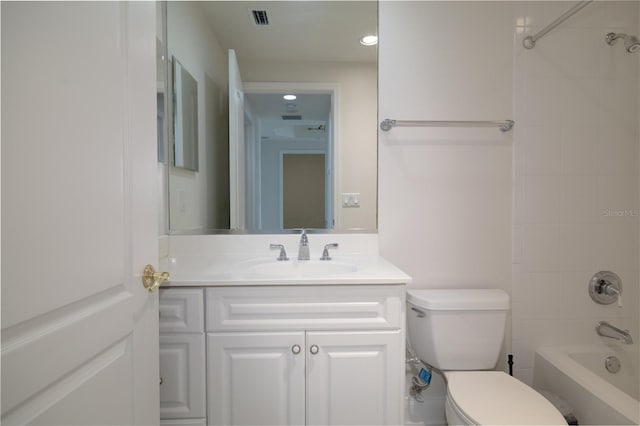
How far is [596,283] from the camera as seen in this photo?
1649mm

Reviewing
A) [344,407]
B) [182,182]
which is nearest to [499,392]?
[344,407]

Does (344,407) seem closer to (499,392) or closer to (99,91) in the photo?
(499,392)

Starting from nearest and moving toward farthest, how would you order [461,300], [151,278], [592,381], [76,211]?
[76,211] < [151,278] < [592,381] < [461,300]

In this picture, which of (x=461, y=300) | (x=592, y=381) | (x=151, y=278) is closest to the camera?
(x=151, y=278)

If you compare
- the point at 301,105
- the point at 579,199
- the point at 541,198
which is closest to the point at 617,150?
the point at 579,199

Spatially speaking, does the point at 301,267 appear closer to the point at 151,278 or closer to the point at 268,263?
the point at 268,263

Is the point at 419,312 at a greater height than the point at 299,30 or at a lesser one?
lesser

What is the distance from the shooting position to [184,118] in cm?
166

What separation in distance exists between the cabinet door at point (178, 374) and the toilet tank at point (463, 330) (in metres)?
0.92

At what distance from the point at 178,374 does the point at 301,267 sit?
0.62 m

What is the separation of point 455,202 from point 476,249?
259mm

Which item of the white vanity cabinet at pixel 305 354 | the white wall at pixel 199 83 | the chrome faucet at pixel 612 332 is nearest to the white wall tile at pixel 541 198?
the chrome faucet at pixel 612 332

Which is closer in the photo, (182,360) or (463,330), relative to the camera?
(182,360)

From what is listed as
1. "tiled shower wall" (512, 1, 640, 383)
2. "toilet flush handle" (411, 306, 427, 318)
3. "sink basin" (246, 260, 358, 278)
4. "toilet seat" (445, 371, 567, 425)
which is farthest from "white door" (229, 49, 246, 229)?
"tiled shower wall" (512, 1, 640, 383)
